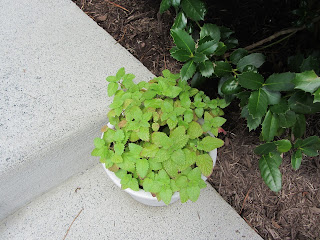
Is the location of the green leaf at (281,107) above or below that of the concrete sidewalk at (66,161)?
above

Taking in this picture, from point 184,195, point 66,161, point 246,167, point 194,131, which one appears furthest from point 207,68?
point 66,161

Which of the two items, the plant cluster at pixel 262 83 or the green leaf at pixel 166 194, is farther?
the green leaf at pixel 166 194

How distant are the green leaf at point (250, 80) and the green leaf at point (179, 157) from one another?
35 centimetres

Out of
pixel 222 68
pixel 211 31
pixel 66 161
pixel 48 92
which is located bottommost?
pixel 66 161

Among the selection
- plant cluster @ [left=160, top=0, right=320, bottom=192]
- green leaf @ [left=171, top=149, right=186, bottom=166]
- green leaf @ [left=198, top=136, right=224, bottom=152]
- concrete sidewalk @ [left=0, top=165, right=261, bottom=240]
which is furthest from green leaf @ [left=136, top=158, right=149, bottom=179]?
concrete sidewalk @ [left=0, top=165, right=261, bottom=240]

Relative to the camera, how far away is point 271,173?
1056 millimetres

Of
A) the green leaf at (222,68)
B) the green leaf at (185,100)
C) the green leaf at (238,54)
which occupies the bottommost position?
the green leaf at (185,100)

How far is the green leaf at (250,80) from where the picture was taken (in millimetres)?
904

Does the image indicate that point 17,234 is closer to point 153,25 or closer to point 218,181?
point 218,181

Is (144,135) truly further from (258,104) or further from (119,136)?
(258,104)

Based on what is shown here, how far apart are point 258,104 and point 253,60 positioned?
0.21 m

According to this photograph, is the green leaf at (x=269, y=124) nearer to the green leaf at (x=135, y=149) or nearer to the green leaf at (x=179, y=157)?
the green leaf at (x=179, y=157)

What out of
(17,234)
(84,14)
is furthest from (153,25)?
(17,234)

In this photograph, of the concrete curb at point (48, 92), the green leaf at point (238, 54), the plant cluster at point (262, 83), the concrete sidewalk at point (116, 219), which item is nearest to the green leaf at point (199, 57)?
the plant cluster at point (262, 83)
